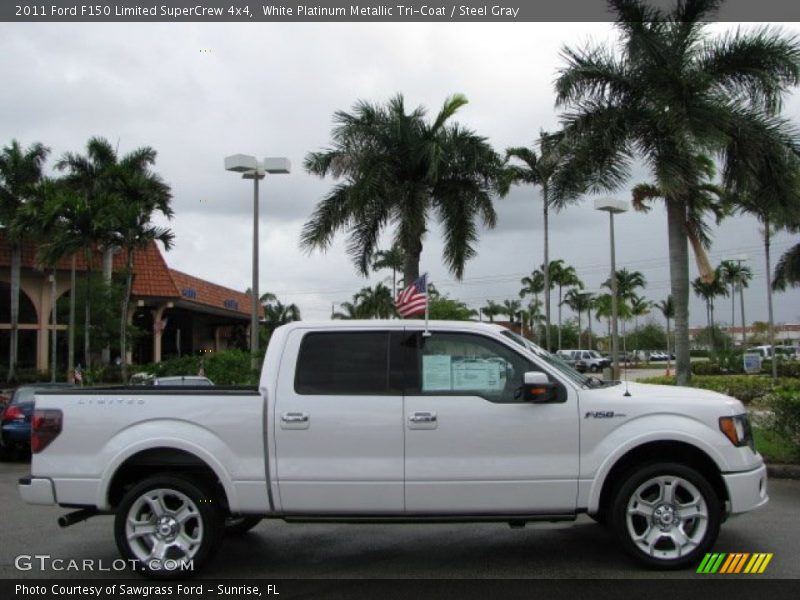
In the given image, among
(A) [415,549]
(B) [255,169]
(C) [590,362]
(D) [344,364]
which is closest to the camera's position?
(D) [344,364]

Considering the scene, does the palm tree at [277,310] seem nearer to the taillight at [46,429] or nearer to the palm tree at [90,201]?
the palm tree at [90,201]

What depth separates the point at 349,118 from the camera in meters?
21.7

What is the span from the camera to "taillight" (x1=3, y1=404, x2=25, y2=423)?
13.6 metres

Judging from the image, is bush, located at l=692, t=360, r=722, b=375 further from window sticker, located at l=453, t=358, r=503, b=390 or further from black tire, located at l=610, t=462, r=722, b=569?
window sticker, located at l=453, t=358, r=503, b=390

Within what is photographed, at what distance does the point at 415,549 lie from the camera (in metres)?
6.68

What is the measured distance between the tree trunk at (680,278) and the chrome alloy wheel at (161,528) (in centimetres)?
1409

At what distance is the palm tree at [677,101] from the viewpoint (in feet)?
53.5

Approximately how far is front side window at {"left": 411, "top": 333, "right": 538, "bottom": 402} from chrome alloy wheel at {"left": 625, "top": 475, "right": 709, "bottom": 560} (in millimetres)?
1203

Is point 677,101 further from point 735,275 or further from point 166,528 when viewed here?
point 735,275

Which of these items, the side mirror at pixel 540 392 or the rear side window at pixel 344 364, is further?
the rear side window at pixel 344 364

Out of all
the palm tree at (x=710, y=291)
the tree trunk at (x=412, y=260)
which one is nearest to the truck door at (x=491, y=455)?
the tree trunk at (x=412, y=260)

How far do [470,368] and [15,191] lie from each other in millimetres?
35490

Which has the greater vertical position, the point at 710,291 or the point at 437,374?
the point at 710,291

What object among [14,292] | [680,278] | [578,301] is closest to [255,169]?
[680,278]
